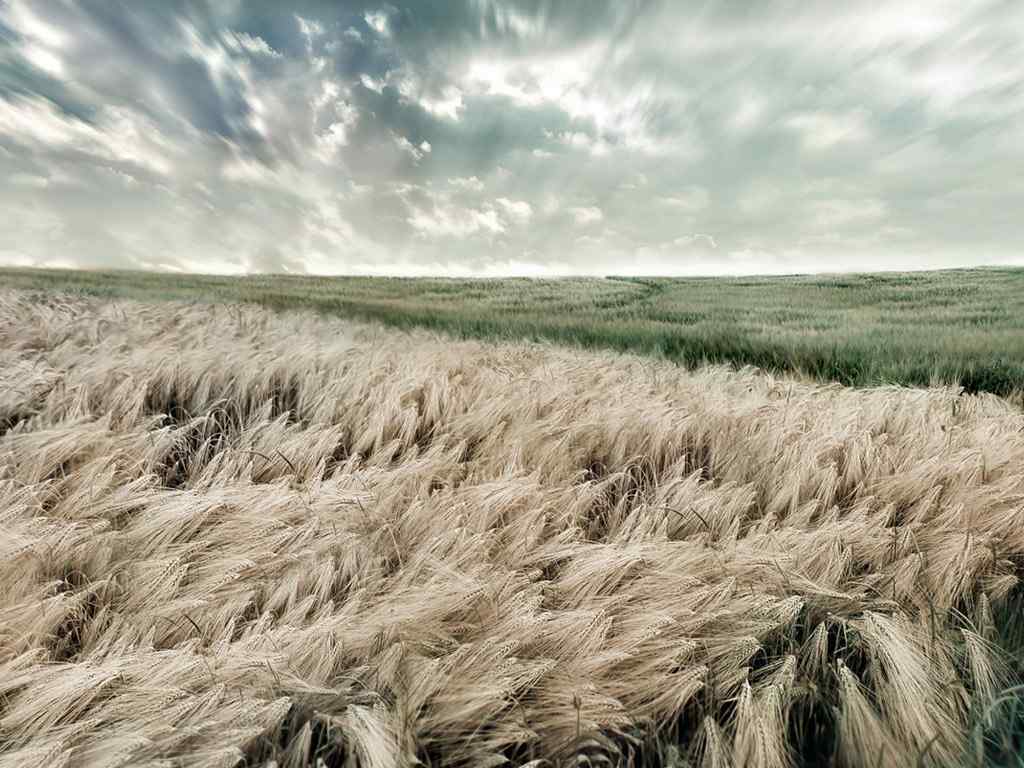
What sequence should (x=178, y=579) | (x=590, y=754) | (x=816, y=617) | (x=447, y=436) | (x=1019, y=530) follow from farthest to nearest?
(x=447, y=436) < (x=1019, y=530) < (x=816, y=617) < (x=178, y=579) < (x=590, y=754)

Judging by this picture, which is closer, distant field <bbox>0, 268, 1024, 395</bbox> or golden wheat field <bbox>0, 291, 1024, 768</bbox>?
golden wheat field <bbox>0, 291, 1024, 768</bbox>

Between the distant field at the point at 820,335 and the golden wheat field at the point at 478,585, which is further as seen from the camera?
the distant field at the point at 820,335

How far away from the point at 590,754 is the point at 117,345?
2876 mm

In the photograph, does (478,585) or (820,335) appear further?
(820,335)

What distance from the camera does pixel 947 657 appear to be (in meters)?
1.11

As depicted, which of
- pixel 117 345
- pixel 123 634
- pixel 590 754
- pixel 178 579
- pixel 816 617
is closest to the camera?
pixel 590 754

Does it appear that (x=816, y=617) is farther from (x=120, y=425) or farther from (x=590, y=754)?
(x=120, y=425)

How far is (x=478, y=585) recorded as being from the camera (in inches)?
43.7

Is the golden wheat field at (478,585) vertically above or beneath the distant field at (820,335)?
above

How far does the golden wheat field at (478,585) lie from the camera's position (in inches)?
35.5

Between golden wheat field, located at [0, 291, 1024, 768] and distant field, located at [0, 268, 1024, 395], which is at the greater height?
golden wheat field, located at [0, 291, 1024, 768]

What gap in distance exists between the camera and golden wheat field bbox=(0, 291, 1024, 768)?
90cm

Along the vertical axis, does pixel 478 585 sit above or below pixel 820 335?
above

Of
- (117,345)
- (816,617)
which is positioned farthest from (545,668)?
(117,345)
